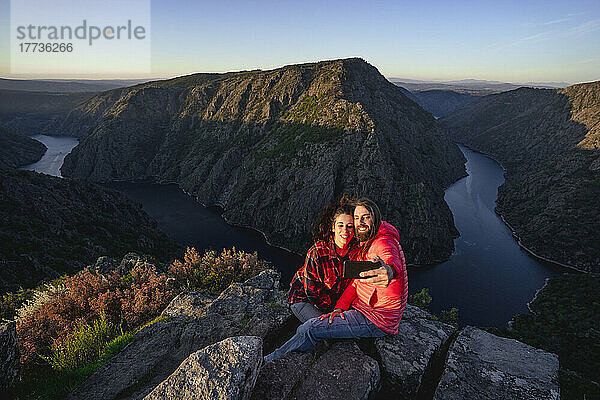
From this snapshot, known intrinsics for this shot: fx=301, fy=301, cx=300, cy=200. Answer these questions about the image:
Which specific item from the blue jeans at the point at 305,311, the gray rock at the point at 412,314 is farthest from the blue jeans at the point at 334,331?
the gray rock at the point at 412,314

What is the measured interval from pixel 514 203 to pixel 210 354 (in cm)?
14509

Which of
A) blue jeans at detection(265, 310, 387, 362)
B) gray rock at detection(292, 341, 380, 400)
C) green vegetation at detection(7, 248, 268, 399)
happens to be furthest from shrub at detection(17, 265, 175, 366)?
gray rock at detection(292, 341, 380, 400)

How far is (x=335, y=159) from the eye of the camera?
102 meters

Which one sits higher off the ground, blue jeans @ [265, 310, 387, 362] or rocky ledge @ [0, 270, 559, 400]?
blue jeans @ [265, 310, 387, 362]

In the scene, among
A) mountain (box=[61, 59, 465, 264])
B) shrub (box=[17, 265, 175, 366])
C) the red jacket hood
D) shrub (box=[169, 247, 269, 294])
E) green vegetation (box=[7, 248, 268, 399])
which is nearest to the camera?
the red jacket hood

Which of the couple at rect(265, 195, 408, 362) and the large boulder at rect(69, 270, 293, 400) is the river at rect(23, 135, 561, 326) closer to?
the large boulder at rect(69, 270, 293, 400)

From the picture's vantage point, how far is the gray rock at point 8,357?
19.7ft

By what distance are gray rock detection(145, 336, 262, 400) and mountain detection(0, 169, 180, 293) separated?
91.6 feet

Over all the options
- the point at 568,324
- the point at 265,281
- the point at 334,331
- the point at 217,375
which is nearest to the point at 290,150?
the point at 568,324

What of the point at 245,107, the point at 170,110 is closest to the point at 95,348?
the point at 245,107

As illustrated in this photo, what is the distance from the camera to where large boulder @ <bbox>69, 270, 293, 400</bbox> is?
6.23 meters

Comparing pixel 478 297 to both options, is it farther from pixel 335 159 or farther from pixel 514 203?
pixel 514 203

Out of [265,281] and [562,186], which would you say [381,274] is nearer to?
[265,281]

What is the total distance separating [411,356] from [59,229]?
1895 inches
